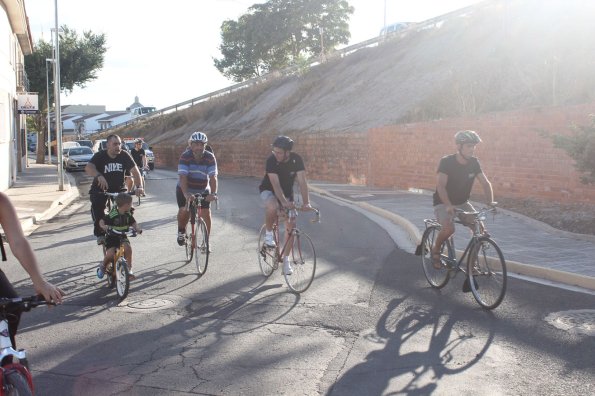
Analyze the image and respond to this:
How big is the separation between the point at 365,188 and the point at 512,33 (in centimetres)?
1080

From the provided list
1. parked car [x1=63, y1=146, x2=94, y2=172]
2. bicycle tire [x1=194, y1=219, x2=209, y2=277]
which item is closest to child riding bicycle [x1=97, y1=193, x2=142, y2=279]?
bicycle tire [x1=194, y1=219, x2=209, y2=277]

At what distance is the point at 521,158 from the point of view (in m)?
16.8

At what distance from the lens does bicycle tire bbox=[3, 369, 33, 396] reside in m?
3.38

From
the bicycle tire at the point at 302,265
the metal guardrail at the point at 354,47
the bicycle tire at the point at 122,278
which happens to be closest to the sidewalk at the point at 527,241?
the bicycle tire at the point at 302,265

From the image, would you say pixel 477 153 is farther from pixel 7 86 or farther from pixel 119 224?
pixel 7 86

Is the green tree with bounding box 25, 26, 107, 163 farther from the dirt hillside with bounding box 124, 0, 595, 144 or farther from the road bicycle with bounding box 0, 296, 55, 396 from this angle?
the road bicycle with bounding box 0, 296, 55, 396

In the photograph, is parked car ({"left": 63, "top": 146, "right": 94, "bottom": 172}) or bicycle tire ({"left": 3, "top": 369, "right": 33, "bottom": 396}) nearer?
bicycle tire ({"left": 3, "top": 369, "right": 33, "bottom": 396})

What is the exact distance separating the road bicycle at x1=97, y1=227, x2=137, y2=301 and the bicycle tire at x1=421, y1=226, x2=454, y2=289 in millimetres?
3499

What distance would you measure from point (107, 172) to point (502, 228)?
7.31 metres

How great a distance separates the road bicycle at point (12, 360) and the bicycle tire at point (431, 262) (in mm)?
5687

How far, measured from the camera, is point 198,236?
9.67 meters

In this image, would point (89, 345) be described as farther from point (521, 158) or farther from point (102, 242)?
point (521, 158)

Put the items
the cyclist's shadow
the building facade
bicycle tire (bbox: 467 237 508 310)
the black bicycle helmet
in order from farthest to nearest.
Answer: the building facade < the black bicycle helmet < bicycle tire (bbox: 467 237 508 310) < the cyclist's shadow

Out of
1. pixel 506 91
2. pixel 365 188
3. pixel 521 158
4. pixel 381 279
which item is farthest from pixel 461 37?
pixel 381 279
